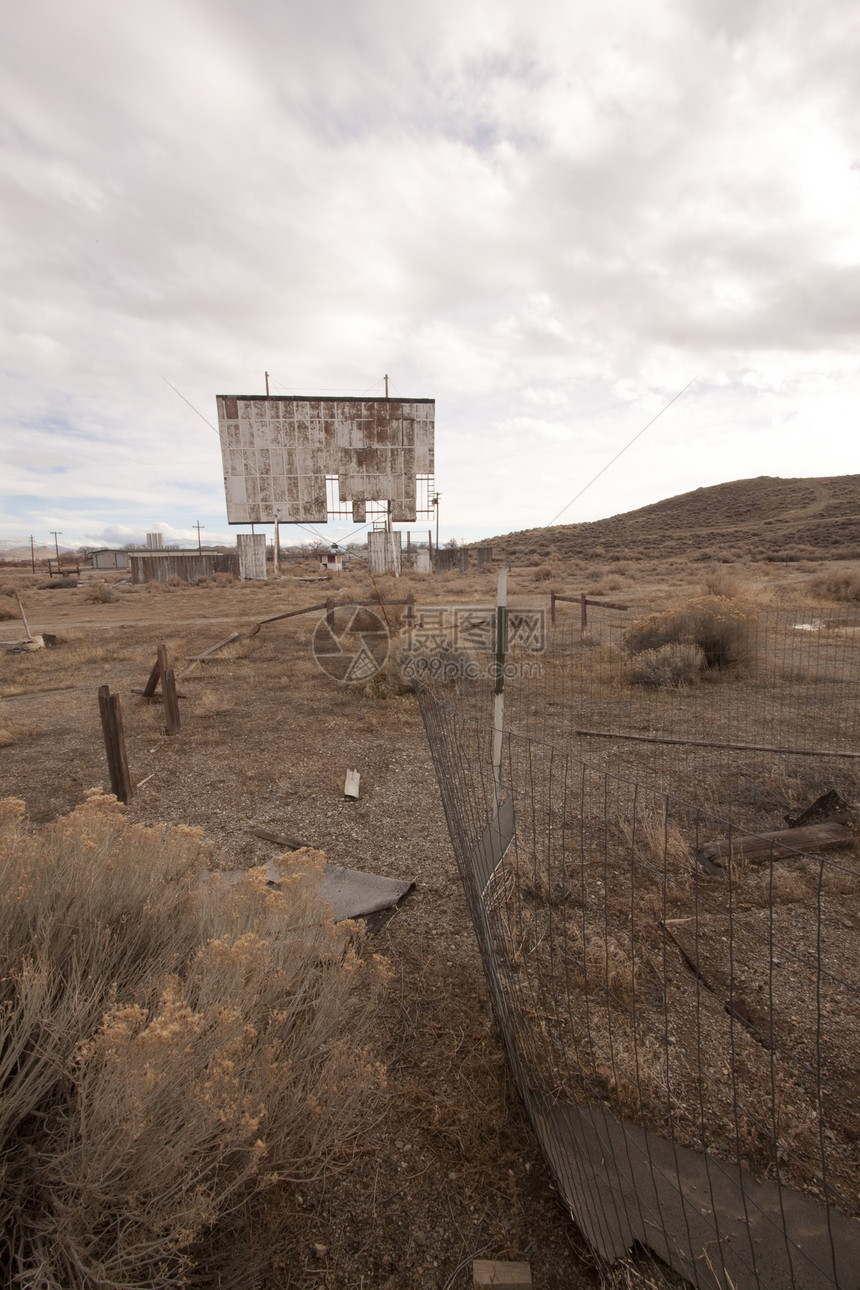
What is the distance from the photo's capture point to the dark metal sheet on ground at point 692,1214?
67.3 inches

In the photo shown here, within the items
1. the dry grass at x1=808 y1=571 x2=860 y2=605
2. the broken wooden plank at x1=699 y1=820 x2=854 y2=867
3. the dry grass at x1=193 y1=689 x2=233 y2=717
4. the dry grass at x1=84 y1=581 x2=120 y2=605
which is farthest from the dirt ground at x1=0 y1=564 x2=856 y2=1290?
the dry grass at x1=84 y1=581 x2=120 y2=605

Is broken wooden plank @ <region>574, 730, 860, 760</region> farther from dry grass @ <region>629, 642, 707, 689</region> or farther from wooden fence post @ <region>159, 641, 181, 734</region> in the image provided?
wooden fence post @ <region>159, 641, 181, 734</region>

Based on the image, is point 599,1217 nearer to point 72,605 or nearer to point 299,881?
point 299,881

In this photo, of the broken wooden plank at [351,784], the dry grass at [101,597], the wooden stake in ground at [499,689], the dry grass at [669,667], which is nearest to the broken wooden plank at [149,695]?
the broken wooden plank at [351,784]

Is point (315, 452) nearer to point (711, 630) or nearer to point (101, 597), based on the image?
point (101, 597)

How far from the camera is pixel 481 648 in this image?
11.5 meters

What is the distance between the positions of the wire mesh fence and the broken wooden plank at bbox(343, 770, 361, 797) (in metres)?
0.79

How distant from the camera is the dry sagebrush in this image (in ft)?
4.66

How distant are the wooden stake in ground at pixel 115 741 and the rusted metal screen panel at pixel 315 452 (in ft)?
72.8

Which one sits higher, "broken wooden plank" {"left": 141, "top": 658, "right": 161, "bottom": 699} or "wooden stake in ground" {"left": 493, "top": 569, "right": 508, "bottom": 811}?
"wooden stake in ground" {"left": 493, "top": 569, "right": 508, "bottom": 811}

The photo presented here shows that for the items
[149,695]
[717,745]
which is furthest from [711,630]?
[149,695]

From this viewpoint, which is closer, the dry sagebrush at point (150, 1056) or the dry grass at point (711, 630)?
the dry sagebrush at point (150, 1056)

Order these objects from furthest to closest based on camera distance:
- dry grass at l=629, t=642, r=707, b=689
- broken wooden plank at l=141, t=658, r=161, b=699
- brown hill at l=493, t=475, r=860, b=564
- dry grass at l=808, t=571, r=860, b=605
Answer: brown hill at l=493, t=475, r=860, b=564
dry grass at l=808, t=571, r=860, b=605
dry grass at l=629, t=642, r=707, b=689
broken wooden plank at l=141, t=658, r=161, b=699

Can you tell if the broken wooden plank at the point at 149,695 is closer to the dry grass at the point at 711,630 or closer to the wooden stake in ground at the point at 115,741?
the wooden stake in ground at the point at 115,741
